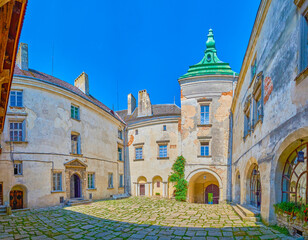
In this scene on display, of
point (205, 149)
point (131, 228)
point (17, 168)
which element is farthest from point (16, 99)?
point (205, 149)

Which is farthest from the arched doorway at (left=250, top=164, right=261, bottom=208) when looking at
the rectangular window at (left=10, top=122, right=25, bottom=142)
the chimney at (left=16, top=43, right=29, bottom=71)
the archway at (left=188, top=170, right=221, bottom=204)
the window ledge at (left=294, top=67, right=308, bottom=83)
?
the chimney at (left=16, top=43, right=29, bottom=71)

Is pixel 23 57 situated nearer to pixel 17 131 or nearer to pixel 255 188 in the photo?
pixel 17 131

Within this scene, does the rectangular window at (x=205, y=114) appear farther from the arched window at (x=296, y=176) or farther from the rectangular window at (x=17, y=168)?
the rectangular window at (x=17, y=168)

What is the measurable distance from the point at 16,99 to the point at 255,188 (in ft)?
50.0

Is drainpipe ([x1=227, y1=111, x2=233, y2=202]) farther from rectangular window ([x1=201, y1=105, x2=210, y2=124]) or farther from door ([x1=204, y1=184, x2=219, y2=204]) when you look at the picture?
door ([x1=204, y1=184, x2=219, y2=204])

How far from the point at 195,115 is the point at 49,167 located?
1254 cm

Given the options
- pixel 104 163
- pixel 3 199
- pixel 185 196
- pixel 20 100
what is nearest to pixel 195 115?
pixel 185 196

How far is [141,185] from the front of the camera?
74.0 ft

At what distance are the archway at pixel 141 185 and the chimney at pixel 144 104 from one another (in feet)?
22.6

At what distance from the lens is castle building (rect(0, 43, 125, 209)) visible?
13.6m

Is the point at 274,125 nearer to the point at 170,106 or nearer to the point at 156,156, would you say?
the point at 156,156

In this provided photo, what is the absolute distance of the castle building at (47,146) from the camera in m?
13.6

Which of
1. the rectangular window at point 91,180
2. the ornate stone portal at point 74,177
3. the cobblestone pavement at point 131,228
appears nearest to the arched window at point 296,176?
the cobblestone pavement at point 131,228

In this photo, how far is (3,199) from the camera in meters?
12.9
